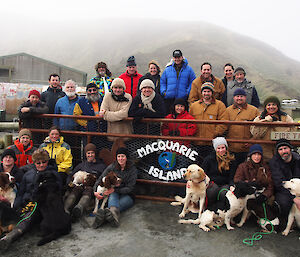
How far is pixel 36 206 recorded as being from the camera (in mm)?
3762

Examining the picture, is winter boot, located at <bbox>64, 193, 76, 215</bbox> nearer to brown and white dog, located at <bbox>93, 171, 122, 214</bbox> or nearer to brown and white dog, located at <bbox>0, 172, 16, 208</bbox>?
brown and white dog, located at <bbox>93, 171, 122, 214</bbox>

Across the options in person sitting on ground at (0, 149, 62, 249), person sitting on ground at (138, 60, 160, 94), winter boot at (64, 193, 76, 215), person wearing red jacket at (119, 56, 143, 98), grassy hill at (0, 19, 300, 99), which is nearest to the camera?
person sitting on ground at (0, 149, 62, 249)

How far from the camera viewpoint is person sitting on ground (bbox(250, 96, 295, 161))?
4391mm

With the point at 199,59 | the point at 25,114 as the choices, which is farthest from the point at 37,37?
the point at 25,114

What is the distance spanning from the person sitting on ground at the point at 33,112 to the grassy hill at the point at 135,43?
225 feet

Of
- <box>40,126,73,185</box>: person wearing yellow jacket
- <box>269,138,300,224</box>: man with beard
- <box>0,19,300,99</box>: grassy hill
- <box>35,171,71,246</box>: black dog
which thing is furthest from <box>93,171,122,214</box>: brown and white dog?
<box>0,19,300,99</box>: grassy hill

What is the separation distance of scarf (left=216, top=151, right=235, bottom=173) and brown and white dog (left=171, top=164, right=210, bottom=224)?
0.34 metres

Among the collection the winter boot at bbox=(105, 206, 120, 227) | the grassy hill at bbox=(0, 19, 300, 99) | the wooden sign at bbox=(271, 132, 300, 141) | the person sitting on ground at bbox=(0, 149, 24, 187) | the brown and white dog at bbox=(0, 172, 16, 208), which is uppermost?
the grassy hill at bbox=(0, 19, 300, 99)

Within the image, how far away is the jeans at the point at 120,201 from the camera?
4.17 metres

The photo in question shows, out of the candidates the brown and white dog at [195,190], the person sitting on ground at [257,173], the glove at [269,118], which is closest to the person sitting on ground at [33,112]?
the brown and white dog at [195,190]

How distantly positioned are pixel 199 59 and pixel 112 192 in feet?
235

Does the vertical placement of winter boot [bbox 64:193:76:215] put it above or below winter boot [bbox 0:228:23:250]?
above

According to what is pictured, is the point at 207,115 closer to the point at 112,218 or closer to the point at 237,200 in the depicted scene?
the point at 237,200

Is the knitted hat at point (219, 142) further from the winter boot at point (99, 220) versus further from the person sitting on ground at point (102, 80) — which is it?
the person sitting on ground at point (102, 80)
